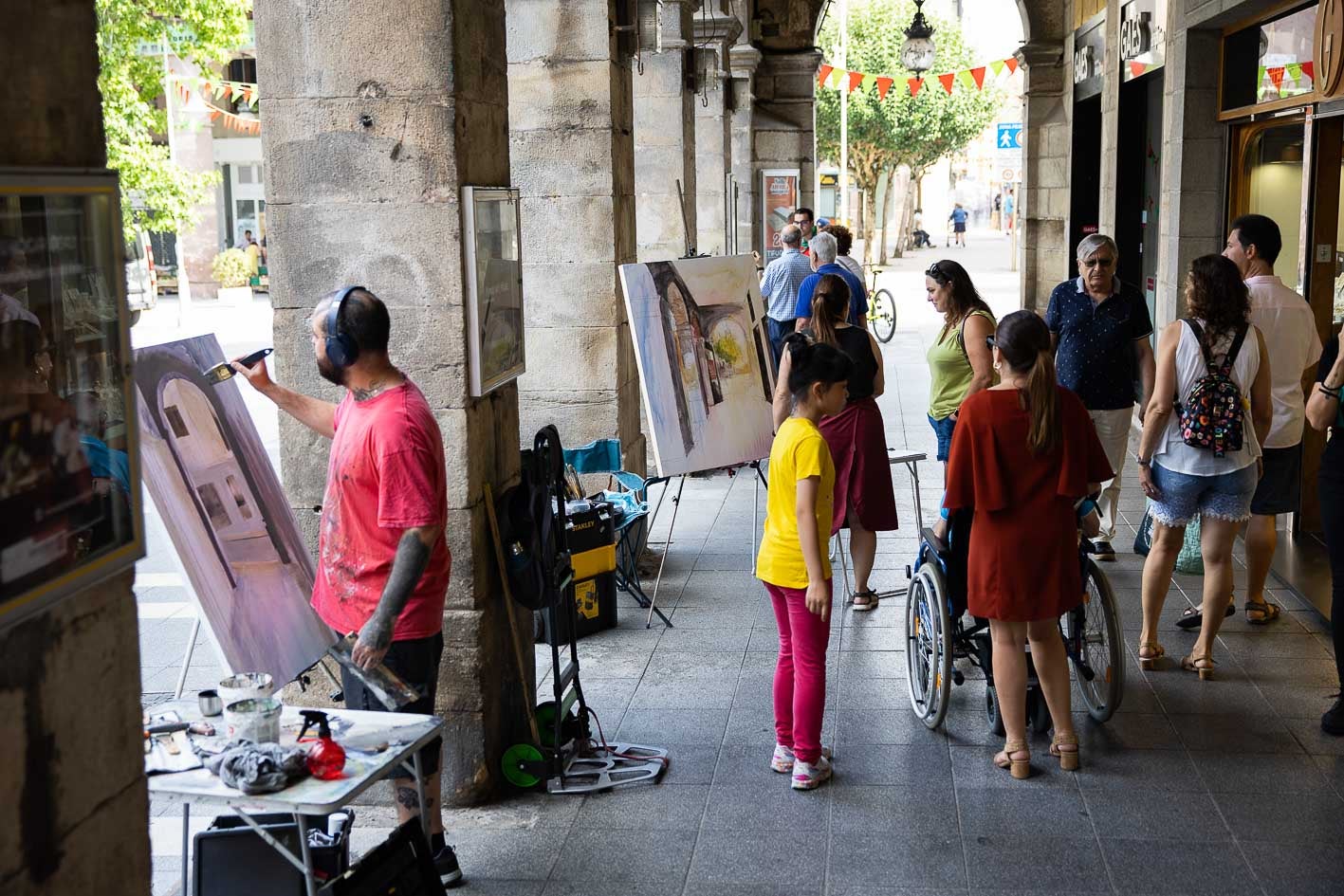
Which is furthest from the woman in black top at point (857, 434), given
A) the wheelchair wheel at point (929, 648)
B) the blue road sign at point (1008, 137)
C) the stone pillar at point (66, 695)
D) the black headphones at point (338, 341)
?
the blue road sign at point (1008, 137)

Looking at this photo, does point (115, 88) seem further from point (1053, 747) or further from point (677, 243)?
point (1053, 747)

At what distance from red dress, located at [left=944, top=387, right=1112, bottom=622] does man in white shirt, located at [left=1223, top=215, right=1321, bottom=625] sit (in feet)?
5.57

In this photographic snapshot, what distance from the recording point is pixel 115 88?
16.1m

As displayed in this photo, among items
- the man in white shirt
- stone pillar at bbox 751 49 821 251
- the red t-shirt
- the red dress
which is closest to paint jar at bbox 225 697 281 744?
the red t-shirt

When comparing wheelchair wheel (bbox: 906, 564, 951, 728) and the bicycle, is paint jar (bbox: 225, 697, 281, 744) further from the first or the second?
the bicycle

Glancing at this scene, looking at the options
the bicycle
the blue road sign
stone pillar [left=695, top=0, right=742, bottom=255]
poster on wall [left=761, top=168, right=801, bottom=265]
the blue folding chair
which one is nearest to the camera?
the blue folding chair

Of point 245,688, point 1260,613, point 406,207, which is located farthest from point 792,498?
point 1260,613

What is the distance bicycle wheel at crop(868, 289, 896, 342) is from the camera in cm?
2009

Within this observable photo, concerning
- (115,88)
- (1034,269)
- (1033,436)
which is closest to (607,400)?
(1033,436)

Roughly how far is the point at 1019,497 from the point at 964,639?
3.46 feet

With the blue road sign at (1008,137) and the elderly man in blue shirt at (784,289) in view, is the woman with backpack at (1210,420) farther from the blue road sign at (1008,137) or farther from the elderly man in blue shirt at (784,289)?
the blue road sign at (1008,137)

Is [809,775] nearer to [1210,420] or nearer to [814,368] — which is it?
[814,368]

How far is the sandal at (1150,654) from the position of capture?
6145 mm

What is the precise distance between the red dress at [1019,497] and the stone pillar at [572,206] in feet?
12.7
